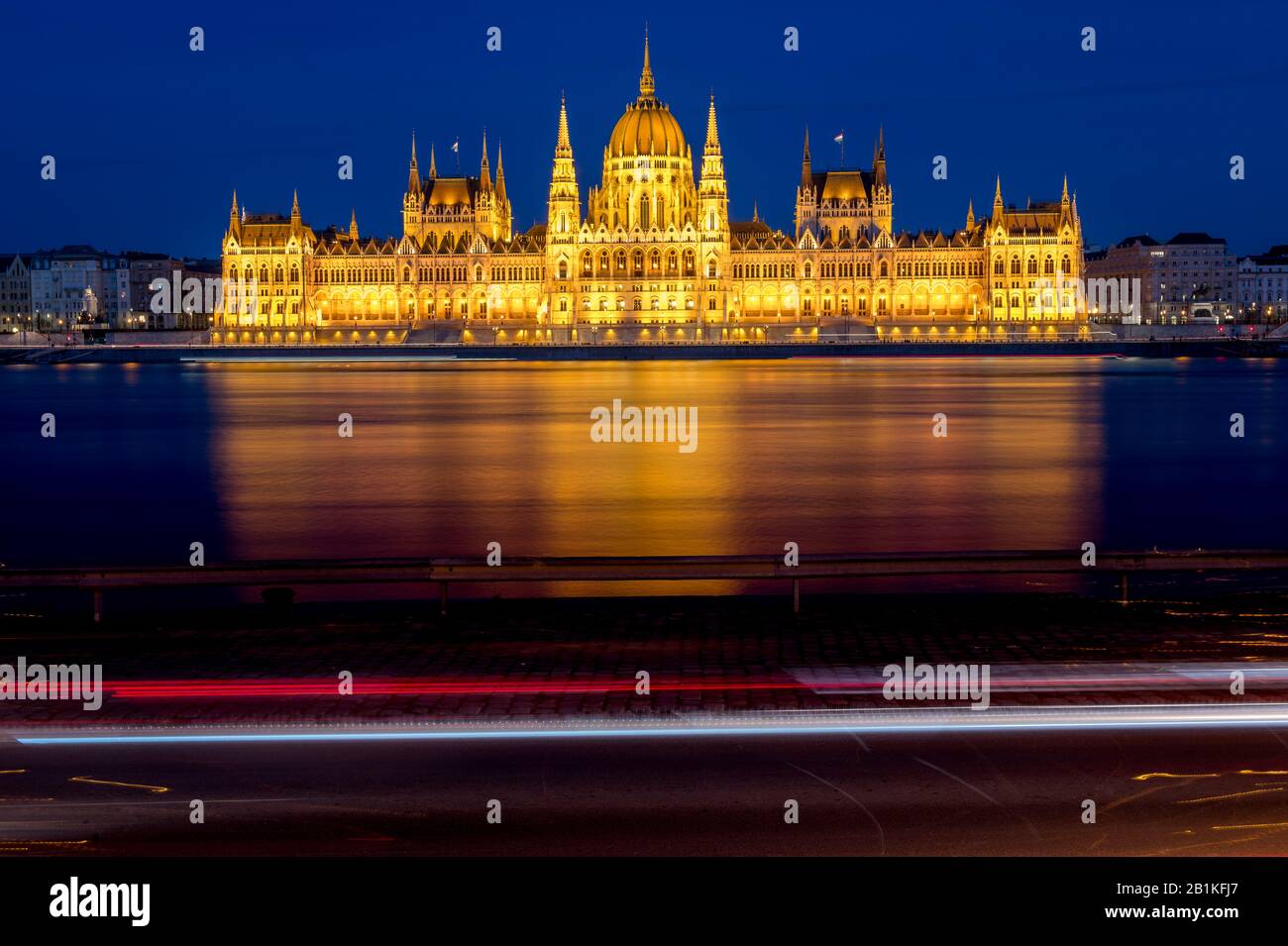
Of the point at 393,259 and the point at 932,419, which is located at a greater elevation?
the point at 393,259

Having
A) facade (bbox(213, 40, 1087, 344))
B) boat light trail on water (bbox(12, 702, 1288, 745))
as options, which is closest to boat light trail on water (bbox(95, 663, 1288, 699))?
boat light trail on water (bbox(12, 702, 1288, 745))

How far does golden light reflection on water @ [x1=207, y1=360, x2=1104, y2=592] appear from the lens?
60.4ft

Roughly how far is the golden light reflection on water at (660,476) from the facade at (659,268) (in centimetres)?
7907

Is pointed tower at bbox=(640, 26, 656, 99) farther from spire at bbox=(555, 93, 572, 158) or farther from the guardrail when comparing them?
the guardrail

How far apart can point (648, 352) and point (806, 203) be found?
107ft

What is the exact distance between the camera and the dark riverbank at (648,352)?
118 m

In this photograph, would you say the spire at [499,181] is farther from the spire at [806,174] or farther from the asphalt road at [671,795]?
the asphalt road at [671,795]

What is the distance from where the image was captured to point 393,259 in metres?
143

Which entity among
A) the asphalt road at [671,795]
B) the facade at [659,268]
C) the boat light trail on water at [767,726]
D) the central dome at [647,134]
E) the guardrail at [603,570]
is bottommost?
the asphalt road at [671,795]

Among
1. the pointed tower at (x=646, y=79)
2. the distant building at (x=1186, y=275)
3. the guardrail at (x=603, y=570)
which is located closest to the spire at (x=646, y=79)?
the pointed tower at (x=646, y=79)
